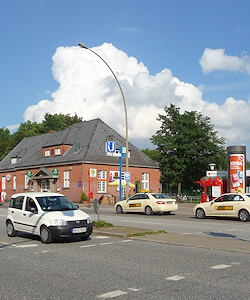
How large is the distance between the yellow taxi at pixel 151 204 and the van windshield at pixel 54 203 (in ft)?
42.1

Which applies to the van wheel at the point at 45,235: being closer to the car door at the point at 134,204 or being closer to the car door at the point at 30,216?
the car door at the point at 30,216

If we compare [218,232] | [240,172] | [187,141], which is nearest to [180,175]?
[187,141]

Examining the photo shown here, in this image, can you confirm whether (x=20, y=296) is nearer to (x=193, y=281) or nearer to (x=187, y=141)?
(x=193, y=281)

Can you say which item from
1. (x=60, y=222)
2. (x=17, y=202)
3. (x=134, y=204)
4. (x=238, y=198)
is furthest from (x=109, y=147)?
(x=60, y=222)

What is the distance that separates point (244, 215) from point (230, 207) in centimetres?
94

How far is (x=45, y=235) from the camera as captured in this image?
1267cm

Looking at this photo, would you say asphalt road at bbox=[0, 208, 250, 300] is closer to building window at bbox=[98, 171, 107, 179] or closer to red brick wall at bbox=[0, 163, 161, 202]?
red brick wall at bbox=[0, 163, 161, 202]

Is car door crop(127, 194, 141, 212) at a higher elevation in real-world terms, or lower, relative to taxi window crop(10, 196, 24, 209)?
lower

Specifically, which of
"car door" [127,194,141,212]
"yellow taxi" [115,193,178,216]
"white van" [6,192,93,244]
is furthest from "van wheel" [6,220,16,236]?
"car door" [127,194,141,212]

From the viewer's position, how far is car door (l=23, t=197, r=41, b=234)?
13.2 metres

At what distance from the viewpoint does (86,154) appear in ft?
155

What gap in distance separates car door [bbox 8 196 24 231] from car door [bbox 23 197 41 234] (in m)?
0.31

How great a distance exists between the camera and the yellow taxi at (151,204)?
26266mm

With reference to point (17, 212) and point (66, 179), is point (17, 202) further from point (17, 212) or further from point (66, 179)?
point (66, 179)
